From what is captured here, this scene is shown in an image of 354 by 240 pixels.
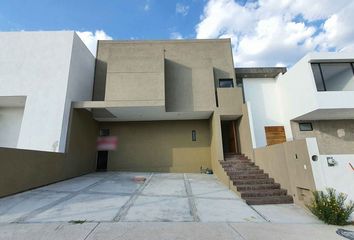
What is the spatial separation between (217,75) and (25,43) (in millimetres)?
10014

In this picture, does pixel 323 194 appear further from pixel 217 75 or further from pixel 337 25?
pixel 337 25

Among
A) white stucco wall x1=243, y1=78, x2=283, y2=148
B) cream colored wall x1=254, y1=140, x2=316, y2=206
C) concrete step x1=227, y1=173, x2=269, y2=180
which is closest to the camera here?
cream colored wall x1=254, y1=140, x2=316, y2=206

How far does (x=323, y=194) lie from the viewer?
4305mm

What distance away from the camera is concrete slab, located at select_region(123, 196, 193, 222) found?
159 inches

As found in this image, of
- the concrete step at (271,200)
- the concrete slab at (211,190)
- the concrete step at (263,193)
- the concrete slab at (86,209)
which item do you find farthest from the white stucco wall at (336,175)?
the concrete slab at (86,209)

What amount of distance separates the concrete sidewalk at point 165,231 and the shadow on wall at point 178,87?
6.59m

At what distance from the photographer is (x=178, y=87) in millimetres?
9961

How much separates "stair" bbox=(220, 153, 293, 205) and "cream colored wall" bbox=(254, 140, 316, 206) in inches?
10.7

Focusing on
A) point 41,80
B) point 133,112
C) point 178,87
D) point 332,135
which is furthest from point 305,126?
point 41,80

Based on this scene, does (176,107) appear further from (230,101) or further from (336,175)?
(336,175)

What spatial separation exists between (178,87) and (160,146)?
3782 millimetres

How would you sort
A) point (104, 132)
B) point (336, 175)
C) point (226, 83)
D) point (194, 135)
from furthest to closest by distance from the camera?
point (104, 132), point (194, 135), point (226, 83), point (336, 175)

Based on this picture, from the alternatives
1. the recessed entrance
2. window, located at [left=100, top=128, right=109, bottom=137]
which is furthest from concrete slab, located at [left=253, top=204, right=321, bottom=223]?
window, located at [left=100, top=128, right=109, bottom=137]

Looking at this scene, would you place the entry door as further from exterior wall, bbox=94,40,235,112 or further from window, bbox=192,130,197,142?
window, bbox=192,130,197,142
